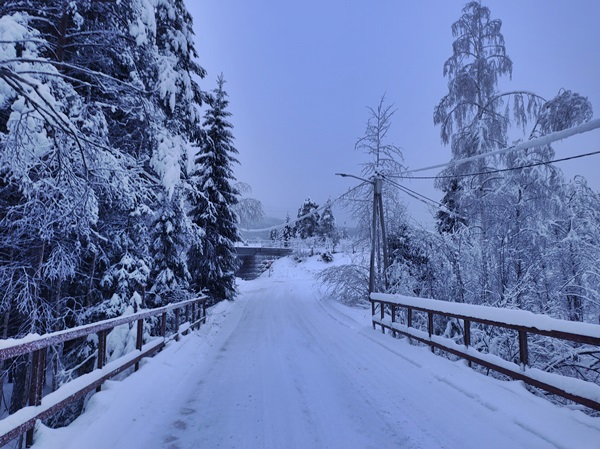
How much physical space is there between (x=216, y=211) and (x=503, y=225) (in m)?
13.5

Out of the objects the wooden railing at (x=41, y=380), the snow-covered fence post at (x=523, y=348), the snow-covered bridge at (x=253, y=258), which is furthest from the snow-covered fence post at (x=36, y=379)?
the snow-covered bridge at (x=253, y=258)

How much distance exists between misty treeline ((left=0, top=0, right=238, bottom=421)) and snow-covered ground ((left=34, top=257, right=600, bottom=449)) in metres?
2.53

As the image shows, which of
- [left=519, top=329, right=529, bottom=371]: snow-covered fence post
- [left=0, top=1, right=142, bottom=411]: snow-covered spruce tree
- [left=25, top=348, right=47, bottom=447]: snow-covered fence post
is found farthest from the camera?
[left=0, top=1, right=142, bottom=411]: snow-covered spruce tree

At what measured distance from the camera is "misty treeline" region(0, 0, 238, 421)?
5242mm

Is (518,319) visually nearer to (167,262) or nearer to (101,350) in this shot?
(101,350)

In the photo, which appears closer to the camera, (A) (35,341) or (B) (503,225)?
(A) (35,341)

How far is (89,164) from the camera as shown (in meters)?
6.46

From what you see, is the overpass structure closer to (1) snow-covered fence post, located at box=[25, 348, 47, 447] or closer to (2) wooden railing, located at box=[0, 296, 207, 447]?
(2) wooden railing, located at box=[0, 296, 207, 447]

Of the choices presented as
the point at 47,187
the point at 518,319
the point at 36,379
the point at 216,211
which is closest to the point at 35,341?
the point at 36,379

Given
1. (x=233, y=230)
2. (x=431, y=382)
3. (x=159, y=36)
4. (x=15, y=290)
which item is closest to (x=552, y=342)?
(x=431, y=382)

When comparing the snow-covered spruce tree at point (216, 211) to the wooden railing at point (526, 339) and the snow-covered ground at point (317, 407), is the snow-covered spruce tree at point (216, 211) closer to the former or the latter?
the snow-covered ground at point (317, 407)

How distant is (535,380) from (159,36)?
433 inches

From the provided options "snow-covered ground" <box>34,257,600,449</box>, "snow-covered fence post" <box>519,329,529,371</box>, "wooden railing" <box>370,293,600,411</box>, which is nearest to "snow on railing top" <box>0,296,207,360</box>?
"snow-covered ground" <box>34,257,600,449</box>

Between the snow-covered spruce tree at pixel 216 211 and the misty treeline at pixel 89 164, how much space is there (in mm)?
5468
